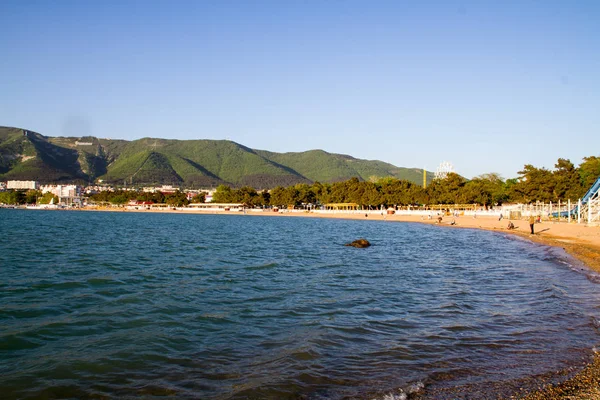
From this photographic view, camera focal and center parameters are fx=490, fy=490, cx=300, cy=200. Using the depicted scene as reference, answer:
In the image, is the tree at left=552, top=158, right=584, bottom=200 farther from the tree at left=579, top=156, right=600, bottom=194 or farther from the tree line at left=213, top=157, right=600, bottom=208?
the tree at left=579, top=156, right=600, bottom=194

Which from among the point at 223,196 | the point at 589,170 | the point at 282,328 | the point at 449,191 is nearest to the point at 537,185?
the point at 589,170

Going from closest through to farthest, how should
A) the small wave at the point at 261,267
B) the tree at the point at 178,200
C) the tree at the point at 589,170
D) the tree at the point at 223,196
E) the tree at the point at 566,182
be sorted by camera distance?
1. the small wave at the point at 261,267
2. the tree at the point at 566,182
3. the tree at the point at 589,170
4. the tree at the point at 223,196
5. the tree at the point at 178,200

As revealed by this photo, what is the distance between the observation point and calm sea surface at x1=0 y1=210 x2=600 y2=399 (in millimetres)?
8086

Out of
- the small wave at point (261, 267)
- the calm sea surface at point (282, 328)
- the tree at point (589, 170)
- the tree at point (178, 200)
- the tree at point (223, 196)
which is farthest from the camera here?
the tree at point (178, 200)

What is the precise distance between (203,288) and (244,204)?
483ft

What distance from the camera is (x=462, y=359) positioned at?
A: 9.05 meters

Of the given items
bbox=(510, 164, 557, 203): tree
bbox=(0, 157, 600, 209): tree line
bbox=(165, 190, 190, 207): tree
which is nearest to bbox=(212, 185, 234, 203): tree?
bbox=(0, 157, 600, 209): tree line

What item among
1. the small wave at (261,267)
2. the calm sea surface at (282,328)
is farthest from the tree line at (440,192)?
the small wave at (261,267)

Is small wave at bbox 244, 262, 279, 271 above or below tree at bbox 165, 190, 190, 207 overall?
below

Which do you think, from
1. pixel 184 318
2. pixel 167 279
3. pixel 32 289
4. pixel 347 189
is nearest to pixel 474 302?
pixel 184 318

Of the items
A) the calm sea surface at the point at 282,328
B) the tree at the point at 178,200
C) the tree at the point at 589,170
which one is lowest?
the calm sea surface at the point at 282,328

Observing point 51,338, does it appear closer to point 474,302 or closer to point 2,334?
point 2,334

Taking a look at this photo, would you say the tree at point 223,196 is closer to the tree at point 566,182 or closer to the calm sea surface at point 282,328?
the tree at point 566,182

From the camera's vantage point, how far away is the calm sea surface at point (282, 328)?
8.09 m
